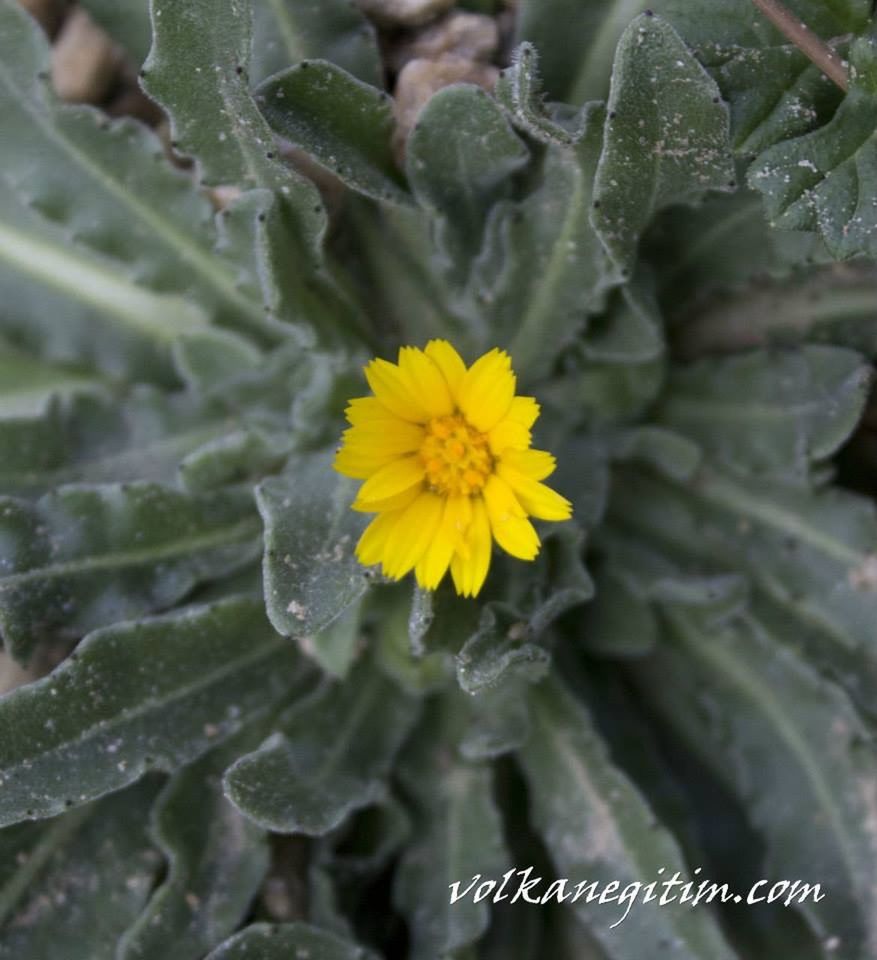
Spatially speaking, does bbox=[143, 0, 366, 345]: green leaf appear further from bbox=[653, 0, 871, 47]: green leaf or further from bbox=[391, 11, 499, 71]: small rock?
bbox=[653, 0, 871, 47]: green leaf

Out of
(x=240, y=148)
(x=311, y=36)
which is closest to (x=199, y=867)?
(x=240, y=148)

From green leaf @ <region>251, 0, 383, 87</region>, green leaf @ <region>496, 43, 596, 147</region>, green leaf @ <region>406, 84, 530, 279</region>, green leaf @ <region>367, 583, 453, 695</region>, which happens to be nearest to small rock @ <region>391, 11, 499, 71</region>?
green leaf @ <region>251, 0, 383, 87</region>

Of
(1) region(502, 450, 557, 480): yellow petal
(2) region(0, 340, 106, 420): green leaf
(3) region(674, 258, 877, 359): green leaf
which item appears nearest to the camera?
(1) region(502, 450, 557, 480): yellow petal

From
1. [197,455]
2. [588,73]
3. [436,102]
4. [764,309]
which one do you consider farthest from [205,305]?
[764,309]

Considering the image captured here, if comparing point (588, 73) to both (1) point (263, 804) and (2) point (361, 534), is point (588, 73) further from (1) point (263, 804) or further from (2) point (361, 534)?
(1) point (263, 804)

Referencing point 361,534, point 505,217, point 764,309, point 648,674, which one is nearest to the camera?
point 361,534

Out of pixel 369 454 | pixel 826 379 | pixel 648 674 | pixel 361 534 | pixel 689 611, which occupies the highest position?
pixel 826 379

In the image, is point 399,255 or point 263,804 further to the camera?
point 399,255
